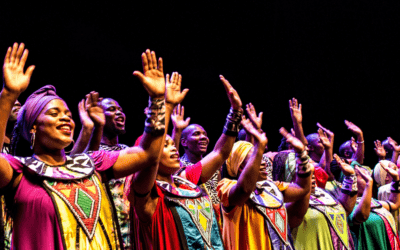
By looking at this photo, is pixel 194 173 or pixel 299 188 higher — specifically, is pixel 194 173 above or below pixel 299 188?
above

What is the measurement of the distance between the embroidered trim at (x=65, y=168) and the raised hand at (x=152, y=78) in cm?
44

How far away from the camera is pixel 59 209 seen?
1.83 m

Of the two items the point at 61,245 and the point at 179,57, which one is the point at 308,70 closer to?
the point at 179,57

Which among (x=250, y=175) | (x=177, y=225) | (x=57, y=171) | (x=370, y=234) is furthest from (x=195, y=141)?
(x=57, y=171)

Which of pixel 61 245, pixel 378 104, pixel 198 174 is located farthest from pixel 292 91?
pixel 61 245

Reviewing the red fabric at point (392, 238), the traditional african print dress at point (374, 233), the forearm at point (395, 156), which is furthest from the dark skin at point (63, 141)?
the forearm at point (395, 156)

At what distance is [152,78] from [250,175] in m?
1.13

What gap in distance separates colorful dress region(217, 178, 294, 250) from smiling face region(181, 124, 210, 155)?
3.58ft

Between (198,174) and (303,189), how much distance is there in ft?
2.91

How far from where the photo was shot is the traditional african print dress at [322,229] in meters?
3.62

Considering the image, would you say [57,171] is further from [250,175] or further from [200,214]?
[250,175]

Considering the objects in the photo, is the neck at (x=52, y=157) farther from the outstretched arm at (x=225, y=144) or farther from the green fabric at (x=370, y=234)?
the green fabric at (x=370, y=234)

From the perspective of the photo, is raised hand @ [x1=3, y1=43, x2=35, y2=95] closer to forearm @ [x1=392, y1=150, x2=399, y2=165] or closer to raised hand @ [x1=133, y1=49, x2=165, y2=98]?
raised hand @ [x1=133, y1=49, x2=165, y2=98]

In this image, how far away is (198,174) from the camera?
10.0ft
